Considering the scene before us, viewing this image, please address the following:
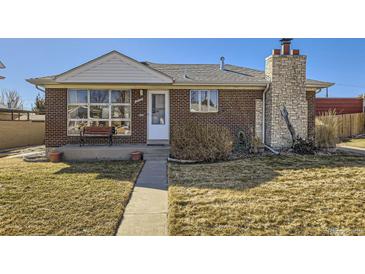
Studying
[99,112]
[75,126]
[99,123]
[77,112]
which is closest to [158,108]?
[99,112]

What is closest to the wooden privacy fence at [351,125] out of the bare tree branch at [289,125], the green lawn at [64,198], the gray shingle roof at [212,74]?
the gray shingle roof at [212,74]

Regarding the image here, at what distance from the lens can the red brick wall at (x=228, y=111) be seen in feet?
38.2

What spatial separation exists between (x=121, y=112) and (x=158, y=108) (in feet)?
5.74

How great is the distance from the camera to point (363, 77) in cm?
1438

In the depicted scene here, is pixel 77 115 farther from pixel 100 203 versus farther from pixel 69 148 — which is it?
pixel 100 203

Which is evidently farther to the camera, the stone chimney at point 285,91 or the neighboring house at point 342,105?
the neighboring house at point 342,105

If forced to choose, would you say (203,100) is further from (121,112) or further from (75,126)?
(75,126)

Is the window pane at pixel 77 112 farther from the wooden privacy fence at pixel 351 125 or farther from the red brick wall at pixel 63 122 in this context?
the wooden privacy fence at pixel 351 125

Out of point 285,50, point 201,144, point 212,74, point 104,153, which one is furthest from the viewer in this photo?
point 212,74

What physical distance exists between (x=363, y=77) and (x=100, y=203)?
16216 millimetres

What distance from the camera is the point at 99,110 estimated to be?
11.5 metres

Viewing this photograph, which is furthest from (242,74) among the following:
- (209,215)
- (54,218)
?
(54,218)

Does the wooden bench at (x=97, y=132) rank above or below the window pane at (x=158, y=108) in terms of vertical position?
below

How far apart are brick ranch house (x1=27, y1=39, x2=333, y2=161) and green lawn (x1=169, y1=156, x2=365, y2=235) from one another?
3.58 meters
